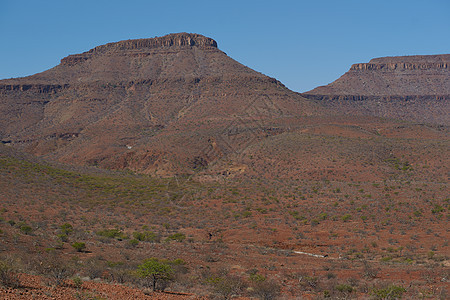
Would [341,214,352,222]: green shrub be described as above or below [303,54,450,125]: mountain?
below

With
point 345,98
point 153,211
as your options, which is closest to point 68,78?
point 345,98

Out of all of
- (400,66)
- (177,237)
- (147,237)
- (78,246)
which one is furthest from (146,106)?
(400,66)

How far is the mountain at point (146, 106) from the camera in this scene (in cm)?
8500

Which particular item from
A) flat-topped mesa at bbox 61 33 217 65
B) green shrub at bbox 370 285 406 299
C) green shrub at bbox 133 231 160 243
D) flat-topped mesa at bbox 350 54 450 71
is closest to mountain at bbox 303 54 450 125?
flat-topped mesa at bbox 350 54 450 71

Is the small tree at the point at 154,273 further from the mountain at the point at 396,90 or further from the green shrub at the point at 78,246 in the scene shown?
the mountain at the point at 396,90

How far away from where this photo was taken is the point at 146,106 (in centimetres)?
11719

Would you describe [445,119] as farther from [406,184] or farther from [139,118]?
[406,184]

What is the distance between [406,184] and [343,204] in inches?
498

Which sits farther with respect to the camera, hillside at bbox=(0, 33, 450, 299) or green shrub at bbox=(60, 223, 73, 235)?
green shrub at bbox=(60, 223, 73, 235)

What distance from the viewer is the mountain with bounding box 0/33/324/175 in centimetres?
8500

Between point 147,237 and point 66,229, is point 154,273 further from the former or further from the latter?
point 66,229

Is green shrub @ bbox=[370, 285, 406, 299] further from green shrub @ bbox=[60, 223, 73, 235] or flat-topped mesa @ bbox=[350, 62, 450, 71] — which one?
flat-topped mesa @ bbox=[350, 62, 450, 71]

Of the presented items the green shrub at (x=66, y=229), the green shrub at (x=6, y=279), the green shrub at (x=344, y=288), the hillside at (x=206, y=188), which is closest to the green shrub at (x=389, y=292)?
the hillside at (x=206, y=188)

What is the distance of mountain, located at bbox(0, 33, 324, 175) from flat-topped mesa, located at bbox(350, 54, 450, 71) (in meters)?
68.7
